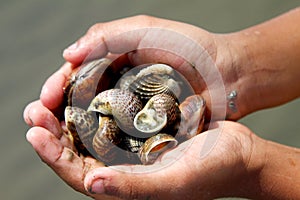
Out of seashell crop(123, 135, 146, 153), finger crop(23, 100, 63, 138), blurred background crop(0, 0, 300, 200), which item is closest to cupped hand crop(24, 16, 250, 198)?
finger crop(23, 100, 63, 138)

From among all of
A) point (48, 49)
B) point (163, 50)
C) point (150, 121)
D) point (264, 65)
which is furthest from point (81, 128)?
point (48, 49)

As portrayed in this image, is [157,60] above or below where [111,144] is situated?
above

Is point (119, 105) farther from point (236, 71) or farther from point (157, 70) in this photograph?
point (236, 71)

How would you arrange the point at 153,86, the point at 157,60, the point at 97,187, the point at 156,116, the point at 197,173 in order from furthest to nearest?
1. the point at 157,60
2. the point at 153,86
3. the point at 156,116
4. the point at 197,173
5. the point at 97,187

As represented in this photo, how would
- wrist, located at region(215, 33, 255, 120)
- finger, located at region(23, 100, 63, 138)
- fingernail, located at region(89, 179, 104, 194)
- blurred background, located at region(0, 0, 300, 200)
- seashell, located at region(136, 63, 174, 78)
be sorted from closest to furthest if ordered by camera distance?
fingernail, located at region(89, 179, 104, 194) → finger, located at region(23, 100, 63, 138) → seashell, located at region(136, 63, 174, 78) → wrist, located at region(215, 33, 255, 120) → blurred background, located at region(0, 0, 300, 200)

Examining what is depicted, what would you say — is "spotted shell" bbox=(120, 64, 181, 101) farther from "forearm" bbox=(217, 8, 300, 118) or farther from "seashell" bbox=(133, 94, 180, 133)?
"forearm" bbox=(217, 8, 300, 118)

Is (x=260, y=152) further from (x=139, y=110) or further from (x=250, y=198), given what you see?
(x=139, y=110)

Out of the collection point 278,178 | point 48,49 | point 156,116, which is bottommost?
point 278,178

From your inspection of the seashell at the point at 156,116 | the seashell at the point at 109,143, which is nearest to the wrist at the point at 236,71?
the seashell at the point at 156,116
